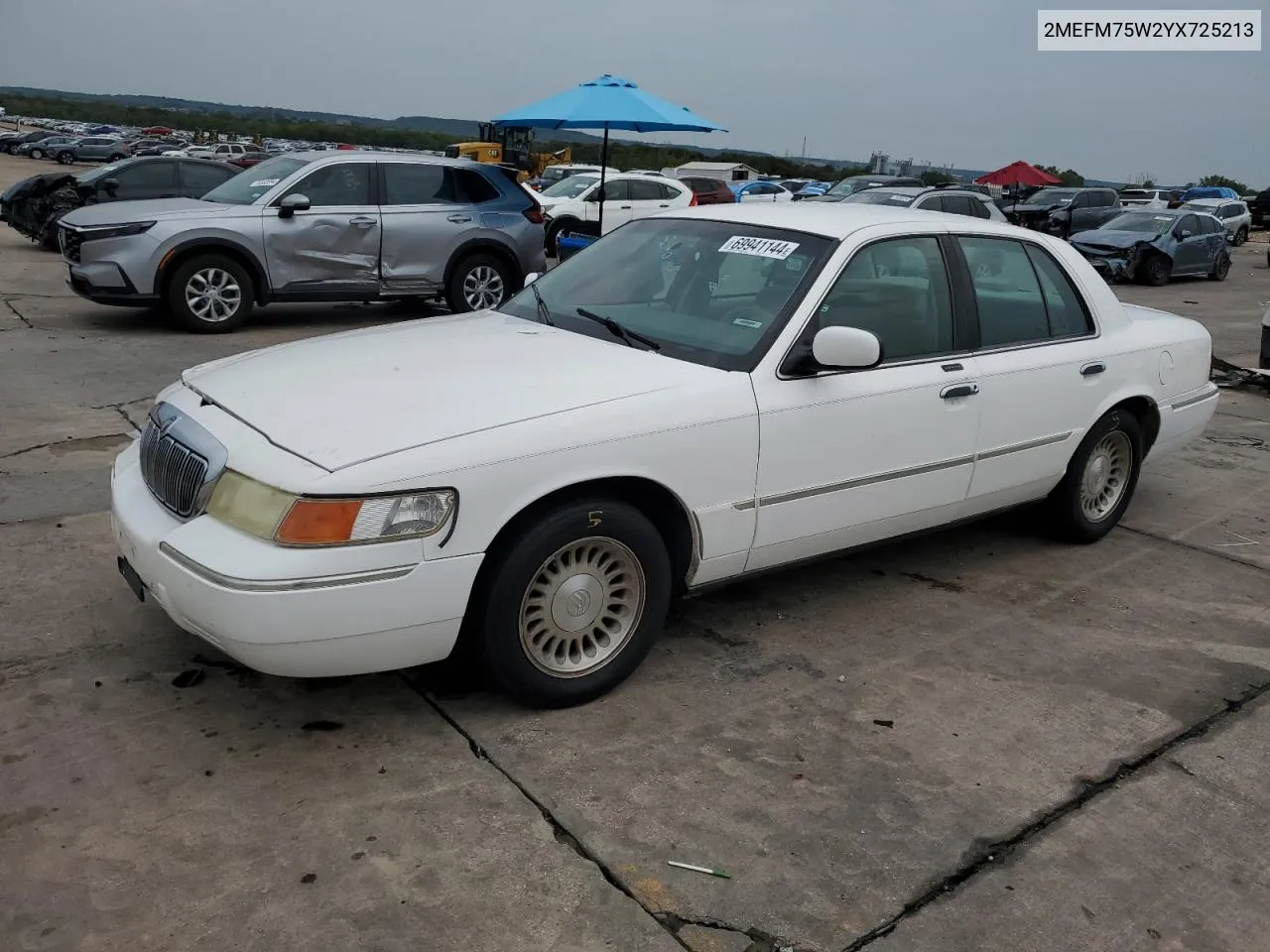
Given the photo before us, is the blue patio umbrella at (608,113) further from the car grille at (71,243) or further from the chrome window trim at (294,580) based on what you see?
the chrome window trim at (294,580)

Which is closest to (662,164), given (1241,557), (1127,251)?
(1127,251)

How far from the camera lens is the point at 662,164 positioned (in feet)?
205

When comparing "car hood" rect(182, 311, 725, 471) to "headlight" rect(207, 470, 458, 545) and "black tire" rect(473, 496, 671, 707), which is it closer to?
"headlight" rect(207, 470, 458, 545)

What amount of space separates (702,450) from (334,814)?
1577 mm

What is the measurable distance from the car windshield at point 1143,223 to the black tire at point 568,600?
19617 millimetres

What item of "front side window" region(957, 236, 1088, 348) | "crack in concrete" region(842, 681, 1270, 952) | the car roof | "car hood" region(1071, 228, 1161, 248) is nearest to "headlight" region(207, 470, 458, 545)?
"crack in concrete" region(842, 681, 1270, 952)

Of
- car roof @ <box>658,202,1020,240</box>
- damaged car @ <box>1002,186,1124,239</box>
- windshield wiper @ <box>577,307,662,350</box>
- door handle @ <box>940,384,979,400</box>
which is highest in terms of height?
damaged car @ <box>1002,186,1124,239</box>

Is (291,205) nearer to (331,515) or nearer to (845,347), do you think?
(845,347)

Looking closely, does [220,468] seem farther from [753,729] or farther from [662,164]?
[662,164]

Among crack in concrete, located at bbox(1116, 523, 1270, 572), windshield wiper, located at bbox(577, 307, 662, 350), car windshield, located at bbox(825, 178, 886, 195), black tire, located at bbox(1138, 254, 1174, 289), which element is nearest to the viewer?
windshield wiper, located at bbox(577, 307, 662, 350)

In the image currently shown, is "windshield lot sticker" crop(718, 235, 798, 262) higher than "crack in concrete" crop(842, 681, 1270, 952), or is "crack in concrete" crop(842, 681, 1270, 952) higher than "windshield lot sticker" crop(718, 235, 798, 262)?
"windshield lot sticker" crop(718, 235, 798, 262)

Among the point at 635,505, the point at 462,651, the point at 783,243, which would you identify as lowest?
the point at 462,651

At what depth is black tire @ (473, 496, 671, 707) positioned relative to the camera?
3229mm

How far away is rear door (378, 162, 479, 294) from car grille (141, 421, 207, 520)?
7.00 meters
